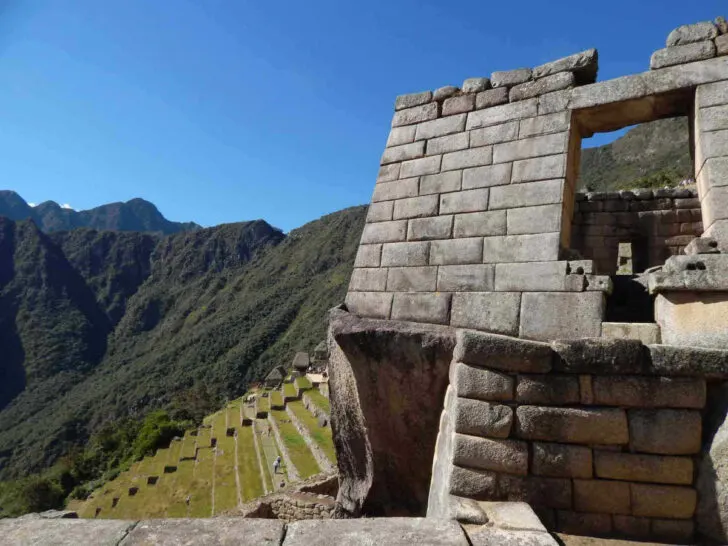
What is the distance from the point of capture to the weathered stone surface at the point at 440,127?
4754mm

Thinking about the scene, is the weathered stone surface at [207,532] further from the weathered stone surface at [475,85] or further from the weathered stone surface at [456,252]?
the weathered stone surface at [475,85]

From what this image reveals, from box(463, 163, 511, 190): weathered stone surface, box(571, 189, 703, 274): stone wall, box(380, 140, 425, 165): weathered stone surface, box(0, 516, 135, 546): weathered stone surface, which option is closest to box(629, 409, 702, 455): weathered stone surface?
box(463, 163, 511, 190): weathered stone surface

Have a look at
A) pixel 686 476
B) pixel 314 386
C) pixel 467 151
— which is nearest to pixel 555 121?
pixel 467 151

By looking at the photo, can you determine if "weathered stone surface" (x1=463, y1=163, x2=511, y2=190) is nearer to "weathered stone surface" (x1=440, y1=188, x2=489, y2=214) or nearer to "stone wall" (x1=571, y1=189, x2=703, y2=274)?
"weathered stone surface" (x1=440, y1=188, x2=489, y2=214)

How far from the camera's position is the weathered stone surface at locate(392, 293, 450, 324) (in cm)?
409

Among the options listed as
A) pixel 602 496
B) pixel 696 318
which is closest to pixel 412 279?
pixel 696 318

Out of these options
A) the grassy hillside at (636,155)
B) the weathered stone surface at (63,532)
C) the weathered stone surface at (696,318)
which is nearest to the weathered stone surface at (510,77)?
the weathered stone surface at (696,318)

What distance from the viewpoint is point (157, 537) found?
7.41 feet

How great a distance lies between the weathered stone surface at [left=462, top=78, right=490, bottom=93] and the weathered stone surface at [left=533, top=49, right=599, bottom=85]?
0.59 meters

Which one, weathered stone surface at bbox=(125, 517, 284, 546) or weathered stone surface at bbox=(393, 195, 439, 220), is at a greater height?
weathered stone surface at bbox=(393, 195, 439, 220)

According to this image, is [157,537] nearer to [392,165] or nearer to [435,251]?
[435,251]

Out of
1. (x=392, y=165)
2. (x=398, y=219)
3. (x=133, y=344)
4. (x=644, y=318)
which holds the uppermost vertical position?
(x=392, y=165)

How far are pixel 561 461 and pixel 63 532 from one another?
2.70m

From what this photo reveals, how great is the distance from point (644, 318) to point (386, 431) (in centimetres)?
250
